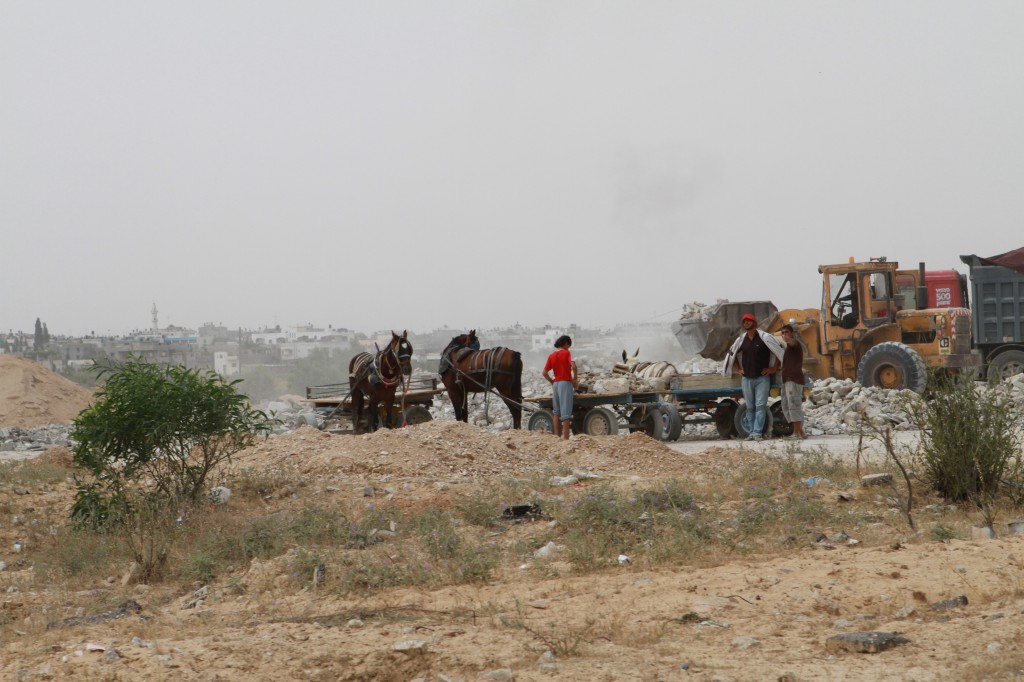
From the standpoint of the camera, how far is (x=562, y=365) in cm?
1566

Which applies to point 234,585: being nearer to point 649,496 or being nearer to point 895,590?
point 649,496

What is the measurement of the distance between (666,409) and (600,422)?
1168 millimetres

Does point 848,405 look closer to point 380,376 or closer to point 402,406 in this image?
point 402,406

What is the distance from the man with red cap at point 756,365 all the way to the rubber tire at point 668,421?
1.14m

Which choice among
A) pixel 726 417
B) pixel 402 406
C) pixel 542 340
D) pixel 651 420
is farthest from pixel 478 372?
pixel 542 340

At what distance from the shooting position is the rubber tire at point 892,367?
63.5ft

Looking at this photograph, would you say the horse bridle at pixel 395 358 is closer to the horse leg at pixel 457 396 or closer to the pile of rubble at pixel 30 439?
the horse leg at pixel 457 396

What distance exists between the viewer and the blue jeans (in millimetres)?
16203

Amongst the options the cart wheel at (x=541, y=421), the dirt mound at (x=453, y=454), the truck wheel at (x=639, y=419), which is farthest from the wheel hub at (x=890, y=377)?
the dirt mound at (x=453, y=454)

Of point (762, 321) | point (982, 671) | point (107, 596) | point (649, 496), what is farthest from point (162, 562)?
point (762, 321)

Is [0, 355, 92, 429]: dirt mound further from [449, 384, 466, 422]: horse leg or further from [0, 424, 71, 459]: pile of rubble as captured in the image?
[449, 384, 466, 422]: horse leg

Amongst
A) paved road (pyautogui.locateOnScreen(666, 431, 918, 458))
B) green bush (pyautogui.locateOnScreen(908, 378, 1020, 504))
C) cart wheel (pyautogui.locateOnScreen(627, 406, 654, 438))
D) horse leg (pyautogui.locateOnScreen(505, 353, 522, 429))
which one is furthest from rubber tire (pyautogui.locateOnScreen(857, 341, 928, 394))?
green bush (pyautogui.locateOnScreen(908, 378, 1020, 504))

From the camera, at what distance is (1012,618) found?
590 cm

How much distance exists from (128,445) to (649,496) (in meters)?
4.94
